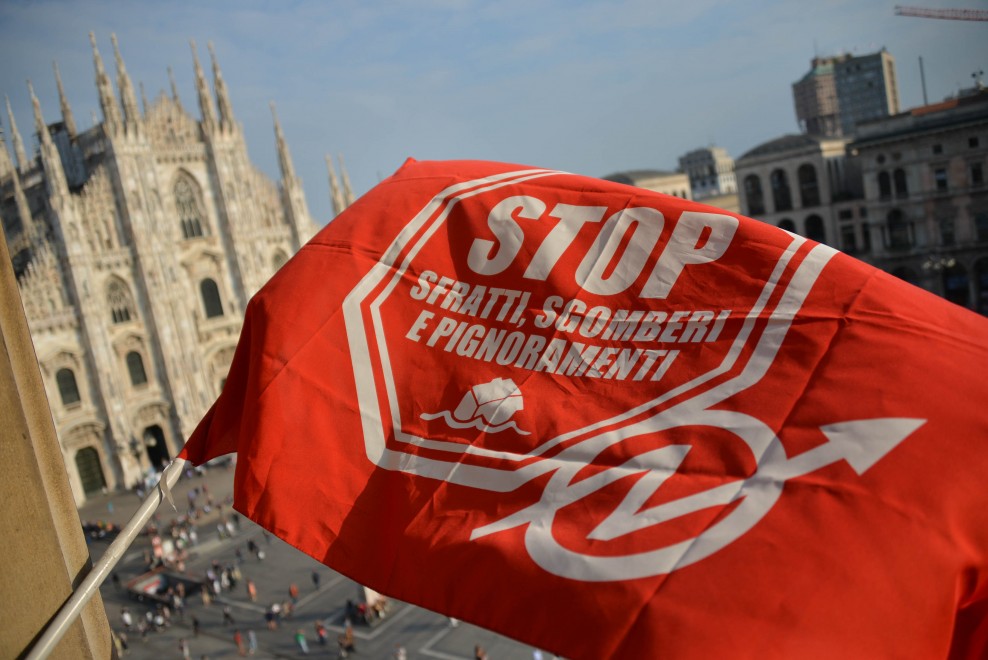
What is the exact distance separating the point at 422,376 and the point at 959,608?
10.6 ft

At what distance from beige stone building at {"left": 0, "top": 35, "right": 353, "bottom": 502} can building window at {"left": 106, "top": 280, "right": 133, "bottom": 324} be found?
6 centimetres

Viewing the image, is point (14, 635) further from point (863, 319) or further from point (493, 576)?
point (863, 319)

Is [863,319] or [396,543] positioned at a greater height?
[863,319]

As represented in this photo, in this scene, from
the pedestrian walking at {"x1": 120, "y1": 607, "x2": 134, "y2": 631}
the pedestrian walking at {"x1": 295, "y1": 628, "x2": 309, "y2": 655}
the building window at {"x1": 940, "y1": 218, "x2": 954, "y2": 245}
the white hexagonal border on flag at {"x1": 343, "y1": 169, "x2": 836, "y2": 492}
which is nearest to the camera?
the white hexagonal border on flag at {"x1": 343, "y1": 169, "x2": 836, "y2": 492}

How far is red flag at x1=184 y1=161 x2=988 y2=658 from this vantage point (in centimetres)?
350

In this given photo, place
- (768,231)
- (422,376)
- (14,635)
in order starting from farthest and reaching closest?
(422,376)
(768,231)
(14,635)

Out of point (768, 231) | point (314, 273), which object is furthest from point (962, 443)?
→ point (314, 273)

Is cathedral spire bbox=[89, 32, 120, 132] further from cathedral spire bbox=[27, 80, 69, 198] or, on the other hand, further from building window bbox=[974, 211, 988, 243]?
building window bbox=[974, 211, 988, 243]

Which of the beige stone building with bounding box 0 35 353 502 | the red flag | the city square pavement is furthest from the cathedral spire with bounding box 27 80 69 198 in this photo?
the red flag

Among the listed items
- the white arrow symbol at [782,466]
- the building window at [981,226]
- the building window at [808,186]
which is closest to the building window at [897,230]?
the building window at [981,226]

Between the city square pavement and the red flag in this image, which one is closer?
the red flag

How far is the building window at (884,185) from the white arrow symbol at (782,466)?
4628cm

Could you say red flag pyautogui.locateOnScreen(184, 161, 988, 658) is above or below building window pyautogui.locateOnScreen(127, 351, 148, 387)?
above

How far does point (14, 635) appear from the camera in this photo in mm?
3377
